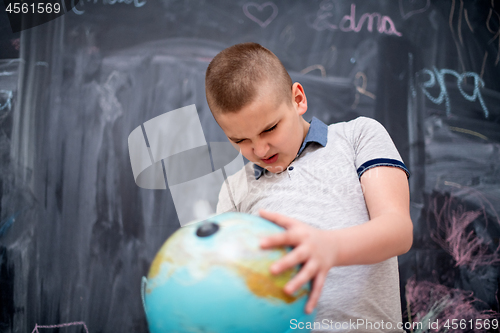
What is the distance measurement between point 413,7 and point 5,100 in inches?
87.4

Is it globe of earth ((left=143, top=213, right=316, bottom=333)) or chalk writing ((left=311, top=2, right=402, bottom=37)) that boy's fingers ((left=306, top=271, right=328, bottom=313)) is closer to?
globe of earth ((left=143, top=213, right=316, bottom=333))

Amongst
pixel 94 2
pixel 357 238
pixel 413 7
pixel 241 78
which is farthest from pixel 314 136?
pixel 94 2

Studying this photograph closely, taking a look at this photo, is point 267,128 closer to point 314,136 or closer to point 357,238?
point 314,136

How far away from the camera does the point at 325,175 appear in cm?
92

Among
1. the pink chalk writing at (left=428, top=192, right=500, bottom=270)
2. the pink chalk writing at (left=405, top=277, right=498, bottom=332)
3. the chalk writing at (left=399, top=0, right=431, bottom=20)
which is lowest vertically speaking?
the pink chalk writing at (left=405, top=277, right=498, bottom=332)

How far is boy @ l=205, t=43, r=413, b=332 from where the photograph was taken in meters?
0.80

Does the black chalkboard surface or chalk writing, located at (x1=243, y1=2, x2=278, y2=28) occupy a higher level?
chalk writing, located at (x1=243, y1=2, x2=278, y2=28)

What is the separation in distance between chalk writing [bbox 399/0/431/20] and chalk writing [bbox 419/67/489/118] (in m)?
0.33

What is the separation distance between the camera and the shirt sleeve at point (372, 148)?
85cm

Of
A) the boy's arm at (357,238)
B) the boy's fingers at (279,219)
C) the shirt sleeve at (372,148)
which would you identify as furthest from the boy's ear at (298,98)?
the boy's fingers at (279,219)

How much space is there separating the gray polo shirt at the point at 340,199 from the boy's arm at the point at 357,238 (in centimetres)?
5

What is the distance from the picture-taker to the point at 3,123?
1538 mm

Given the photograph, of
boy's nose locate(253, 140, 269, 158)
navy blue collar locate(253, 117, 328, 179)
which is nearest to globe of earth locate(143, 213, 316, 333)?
boy's nose locate(253, 140, 269, 158)

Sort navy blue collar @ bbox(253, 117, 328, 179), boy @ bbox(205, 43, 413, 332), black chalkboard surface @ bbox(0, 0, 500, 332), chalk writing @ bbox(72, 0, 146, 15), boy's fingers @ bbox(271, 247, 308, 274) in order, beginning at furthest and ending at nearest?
chalk writing @ bbox(72, 0, 146, 15), black chalkboard surface @ bbox(0, 0, 500, 332), navy blue collar @ bbox(253, 117, 328, 179), boy @ bbox(205, 43, 413, 332), boy's fingers @ bbox(271, 247, 308, 274)
